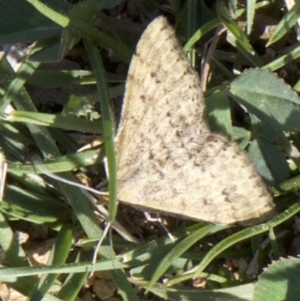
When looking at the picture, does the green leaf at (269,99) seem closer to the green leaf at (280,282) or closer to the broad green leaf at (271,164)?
the broad green leaf at (271,164)

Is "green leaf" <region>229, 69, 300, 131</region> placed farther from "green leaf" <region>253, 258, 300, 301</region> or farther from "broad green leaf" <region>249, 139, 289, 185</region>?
"green leaf" <region>253, 258, 300, 301</region>

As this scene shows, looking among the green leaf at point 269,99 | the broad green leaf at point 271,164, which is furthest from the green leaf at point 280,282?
the green leaf at point 269,99

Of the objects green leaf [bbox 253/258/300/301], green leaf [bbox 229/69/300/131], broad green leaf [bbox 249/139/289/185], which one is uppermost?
green leaf [bbox 229/69/300/131]

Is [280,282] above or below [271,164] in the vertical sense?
below

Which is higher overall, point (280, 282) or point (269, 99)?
point (269, 99)

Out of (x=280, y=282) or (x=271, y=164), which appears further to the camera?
(x=271, y=164)

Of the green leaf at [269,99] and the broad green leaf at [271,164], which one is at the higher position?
the green leaf at [269,99]

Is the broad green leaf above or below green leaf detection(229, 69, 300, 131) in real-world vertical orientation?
below

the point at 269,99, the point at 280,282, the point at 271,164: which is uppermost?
the point at 269,99

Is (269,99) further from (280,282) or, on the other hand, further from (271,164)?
(280,282)

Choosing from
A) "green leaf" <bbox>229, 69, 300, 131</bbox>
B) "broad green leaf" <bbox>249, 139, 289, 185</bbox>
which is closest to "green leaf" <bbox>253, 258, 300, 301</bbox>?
"broad green leaf" <bbox>249, 139, 289, 185</bbox>

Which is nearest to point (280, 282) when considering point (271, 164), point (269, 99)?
point (271, 164)

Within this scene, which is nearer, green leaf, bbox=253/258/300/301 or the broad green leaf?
green leaf, bbox=253/258/300/301
